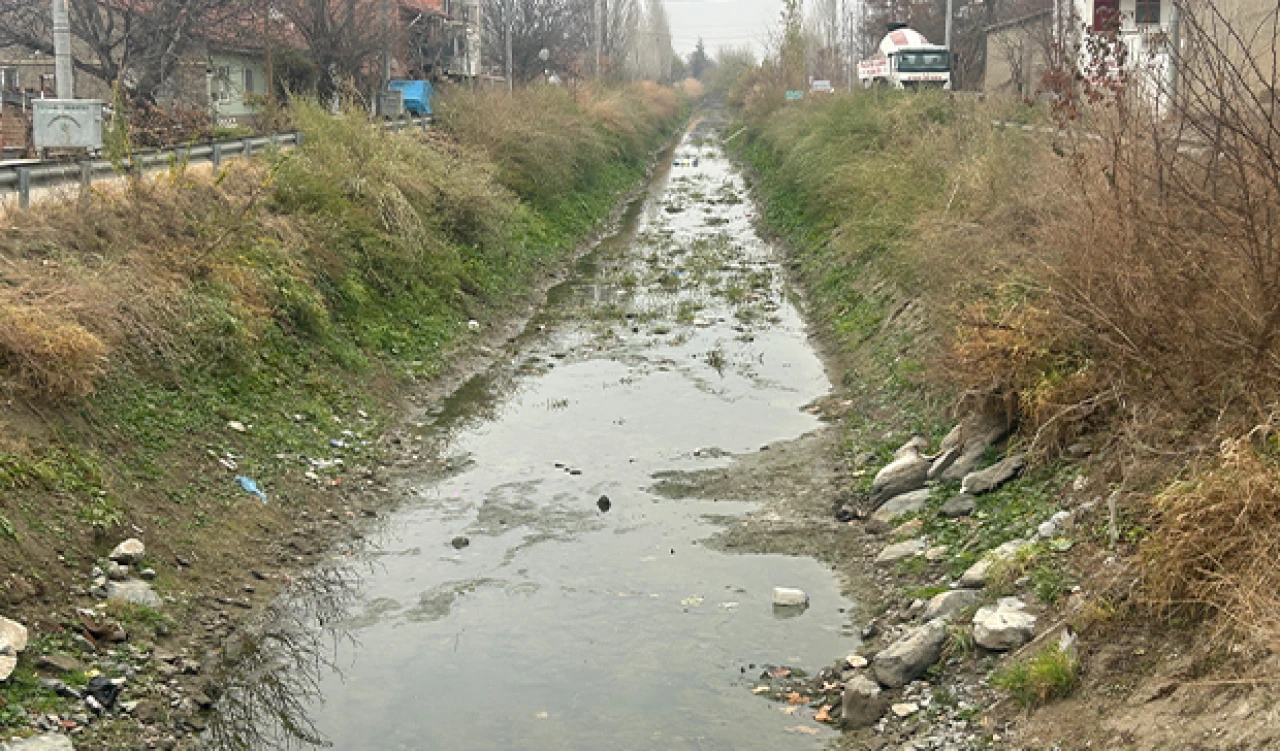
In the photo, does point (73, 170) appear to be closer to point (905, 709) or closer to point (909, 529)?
point (909, 529)

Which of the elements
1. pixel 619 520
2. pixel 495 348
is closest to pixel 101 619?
pixel 619 520

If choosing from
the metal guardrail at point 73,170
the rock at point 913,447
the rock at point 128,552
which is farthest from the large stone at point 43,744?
the metal guardrail at point 73,170

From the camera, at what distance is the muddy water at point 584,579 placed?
7820 millimetres

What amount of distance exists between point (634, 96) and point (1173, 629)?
195 feet

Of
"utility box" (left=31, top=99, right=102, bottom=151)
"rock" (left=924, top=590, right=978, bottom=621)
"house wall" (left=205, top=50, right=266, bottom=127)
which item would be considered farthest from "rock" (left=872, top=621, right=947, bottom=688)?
"house wall" (left=205, top=50, right=266, bottom=127)

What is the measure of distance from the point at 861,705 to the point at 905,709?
0.88ft

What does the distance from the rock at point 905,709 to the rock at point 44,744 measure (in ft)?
15.4

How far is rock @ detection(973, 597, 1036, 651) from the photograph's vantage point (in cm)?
745

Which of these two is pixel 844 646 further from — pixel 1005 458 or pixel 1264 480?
pixel 1264 480

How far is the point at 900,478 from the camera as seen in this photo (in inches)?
442

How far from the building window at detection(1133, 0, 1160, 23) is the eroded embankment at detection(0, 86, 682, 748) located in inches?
1003

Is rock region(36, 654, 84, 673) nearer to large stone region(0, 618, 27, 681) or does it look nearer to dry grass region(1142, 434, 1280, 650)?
large stone region(0, 618, 27, 681)

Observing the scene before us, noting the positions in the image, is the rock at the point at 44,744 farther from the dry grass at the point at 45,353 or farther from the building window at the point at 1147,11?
the building window at the point at 1147,11

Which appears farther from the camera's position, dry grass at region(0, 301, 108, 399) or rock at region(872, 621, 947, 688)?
dry grass at region(0, 301, 108, 399)
